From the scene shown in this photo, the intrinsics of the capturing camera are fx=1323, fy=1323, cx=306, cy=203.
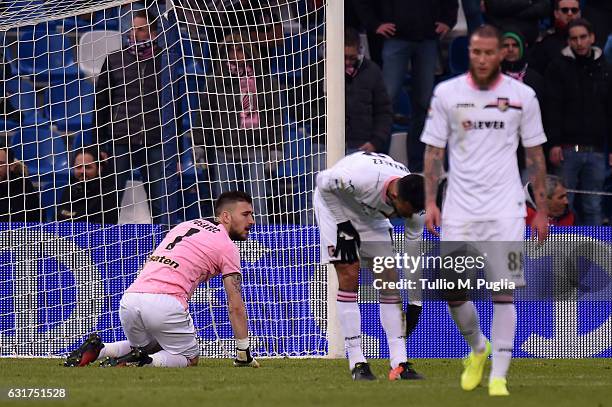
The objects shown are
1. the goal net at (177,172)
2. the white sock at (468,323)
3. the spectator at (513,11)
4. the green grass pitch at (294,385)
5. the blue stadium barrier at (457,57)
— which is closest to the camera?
the green grass pitch at (294,385)

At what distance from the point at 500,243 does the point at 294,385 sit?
1751 millimetres

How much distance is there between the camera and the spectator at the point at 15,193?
41.9 feet

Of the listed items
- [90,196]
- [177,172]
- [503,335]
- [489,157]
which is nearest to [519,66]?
[177,172]

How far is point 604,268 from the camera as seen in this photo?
12984mm

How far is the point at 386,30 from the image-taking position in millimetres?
15125

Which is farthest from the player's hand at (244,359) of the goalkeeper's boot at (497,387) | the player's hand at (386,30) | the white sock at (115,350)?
the player's hand at (386,30)

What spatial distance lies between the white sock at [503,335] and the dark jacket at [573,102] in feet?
22.8

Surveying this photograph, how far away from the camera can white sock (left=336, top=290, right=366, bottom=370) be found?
9438 mm

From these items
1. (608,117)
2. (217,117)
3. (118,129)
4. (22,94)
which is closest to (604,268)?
(608,117)

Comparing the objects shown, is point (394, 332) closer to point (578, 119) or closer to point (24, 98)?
point (24, 98)

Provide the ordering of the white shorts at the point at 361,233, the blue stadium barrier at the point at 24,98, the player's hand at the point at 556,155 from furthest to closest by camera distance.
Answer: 1. the player's hand at the point at 556,155
2. the blue stadium barrier at the point at 24,98
3. the white shorts at the point at 361,233

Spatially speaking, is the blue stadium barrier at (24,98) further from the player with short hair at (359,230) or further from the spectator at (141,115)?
the player with short hair at (359,230)

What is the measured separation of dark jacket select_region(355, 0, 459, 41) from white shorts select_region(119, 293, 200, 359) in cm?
550

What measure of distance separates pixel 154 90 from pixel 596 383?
220 inches
